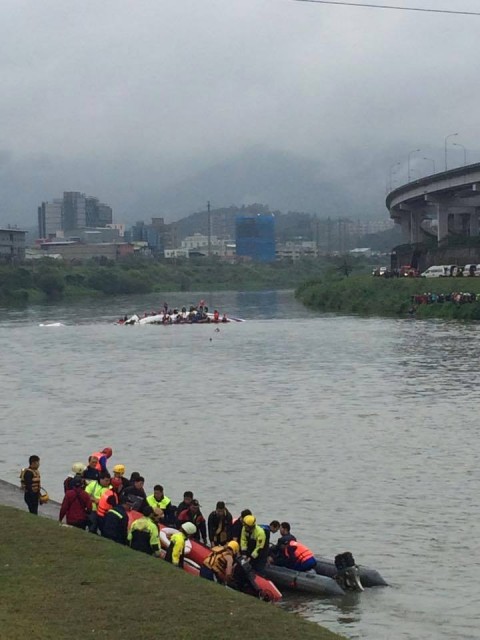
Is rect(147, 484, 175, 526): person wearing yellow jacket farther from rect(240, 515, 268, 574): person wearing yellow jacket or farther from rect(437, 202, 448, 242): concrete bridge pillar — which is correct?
rect(437, 202, 448, 242): concrete bridge pillar

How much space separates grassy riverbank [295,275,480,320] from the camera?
90312 millimetres

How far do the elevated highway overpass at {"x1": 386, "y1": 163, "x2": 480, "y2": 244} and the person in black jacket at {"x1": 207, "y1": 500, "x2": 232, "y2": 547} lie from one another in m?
86.9

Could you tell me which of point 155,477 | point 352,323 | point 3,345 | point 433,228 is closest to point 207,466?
point 155,477

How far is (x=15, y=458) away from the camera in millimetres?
33375

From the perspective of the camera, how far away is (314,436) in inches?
1451

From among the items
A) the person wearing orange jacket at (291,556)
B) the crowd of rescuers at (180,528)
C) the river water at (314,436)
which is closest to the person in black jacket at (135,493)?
the crowd of rescuers at (180,528)

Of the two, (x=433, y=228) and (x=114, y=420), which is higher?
(x=433, y=228)

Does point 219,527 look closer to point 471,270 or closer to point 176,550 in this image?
point 176,550

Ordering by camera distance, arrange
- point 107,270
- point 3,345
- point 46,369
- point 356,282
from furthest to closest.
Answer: point 107,270 < point 356,282 < point 3,345 < point 46,369

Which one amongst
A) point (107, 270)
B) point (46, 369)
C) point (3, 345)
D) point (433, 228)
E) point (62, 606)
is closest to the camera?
point (62, 606)

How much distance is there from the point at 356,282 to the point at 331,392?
70.3m

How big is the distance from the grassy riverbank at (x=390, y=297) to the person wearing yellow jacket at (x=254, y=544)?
67.3 metres

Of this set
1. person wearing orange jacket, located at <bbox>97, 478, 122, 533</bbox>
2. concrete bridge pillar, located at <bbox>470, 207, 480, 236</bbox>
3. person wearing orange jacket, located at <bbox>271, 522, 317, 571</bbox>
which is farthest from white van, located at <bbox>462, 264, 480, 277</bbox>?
person wearing orange jacket, located at <bbox>271, 522, 317, 571</bbox>

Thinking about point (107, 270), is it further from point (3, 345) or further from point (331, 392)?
point (331, 392)
